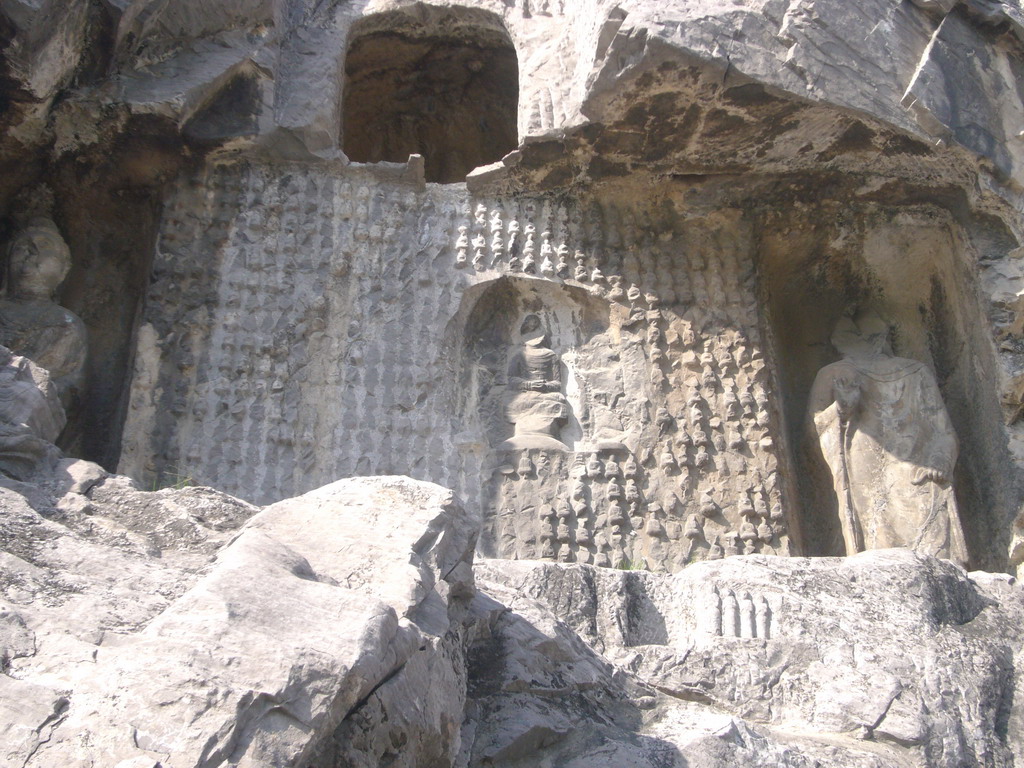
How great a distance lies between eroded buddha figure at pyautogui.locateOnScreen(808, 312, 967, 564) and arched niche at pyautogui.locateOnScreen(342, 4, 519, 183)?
11.3 feet

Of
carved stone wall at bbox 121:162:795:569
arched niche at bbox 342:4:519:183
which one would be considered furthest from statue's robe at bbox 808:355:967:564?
arched niche at bbox 342:4:519:183

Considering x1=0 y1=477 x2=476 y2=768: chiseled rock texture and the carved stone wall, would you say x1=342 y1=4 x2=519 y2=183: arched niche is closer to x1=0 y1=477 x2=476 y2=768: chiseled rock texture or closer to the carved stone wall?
the carved stone wall

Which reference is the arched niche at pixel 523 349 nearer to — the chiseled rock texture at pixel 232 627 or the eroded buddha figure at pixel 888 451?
the eroded buddha figure at pixel 888 451

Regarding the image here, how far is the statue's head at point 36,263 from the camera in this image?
23.3ft

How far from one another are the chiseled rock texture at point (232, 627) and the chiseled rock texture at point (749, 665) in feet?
1.04

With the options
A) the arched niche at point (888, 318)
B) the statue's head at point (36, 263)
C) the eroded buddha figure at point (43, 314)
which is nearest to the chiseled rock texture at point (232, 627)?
the eroded buddha figure at point (43, 314)

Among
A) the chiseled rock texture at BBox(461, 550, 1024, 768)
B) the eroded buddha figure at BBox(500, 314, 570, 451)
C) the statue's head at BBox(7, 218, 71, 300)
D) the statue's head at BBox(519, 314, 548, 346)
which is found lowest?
the chiseled rock texture at BBox(461, 550, 1024, 768)

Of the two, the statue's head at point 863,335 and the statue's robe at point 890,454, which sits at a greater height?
the statue's head at point 863,335

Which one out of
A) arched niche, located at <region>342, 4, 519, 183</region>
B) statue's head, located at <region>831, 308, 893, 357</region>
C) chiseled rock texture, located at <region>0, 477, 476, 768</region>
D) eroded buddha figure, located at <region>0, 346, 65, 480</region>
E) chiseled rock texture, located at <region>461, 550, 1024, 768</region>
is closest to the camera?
chiseled rock texture, located at <region>0, 477, 476, 768</region>

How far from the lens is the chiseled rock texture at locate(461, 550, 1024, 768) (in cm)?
383

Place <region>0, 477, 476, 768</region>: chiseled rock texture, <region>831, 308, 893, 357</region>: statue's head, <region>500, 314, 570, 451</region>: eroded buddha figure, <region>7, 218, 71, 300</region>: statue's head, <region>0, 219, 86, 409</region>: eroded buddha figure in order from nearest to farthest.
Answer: <region>0, 477, 476, 768</region>: chiseled rock texture, <region>0, 219, 86, 409</region>: eroded buddha figure, <region>7, 218, 71, 300</region>: statue's head, <region>500, 314, 570, 451</region>: eroded buddha figure, <region>831, 308, 893, 357</region>: statue's head

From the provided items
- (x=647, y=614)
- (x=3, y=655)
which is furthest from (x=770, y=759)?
(x=3, y=655)

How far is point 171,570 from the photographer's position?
11.5 feet

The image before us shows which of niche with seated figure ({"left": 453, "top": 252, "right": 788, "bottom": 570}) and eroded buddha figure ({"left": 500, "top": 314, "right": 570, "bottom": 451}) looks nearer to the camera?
niche with seated figure ({"left": 453, "top": 252, "right": 788, "bottom": 570})
